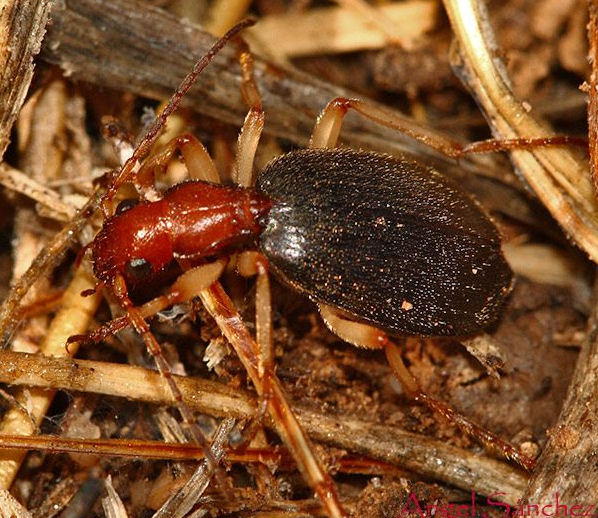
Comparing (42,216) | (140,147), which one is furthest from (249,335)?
(42,216)

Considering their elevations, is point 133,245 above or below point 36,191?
below

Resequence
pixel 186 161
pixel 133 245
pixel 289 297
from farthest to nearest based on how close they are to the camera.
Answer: pixel 289 297
pixel 186 161
pixel 133 245

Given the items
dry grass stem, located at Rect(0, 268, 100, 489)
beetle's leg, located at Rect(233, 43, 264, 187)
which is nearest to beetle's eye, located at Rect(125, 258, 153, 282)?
dry grass stem, located at Rect(0, 268, 100, 489)

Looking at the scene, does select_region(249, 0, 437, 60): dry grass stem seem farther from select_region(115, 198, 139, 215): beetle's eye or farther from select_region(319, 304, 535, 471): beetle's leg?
select_region(319, 304, 535, 471): beetle's leg

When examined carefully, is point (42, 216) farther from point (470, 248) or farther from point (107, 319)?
point (470, 248)

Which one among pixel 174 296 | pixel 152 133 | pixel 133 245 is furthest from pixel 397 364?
pixel 152 133

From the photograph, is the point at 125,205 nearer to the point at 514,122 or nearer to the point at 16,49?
the point at 16,49

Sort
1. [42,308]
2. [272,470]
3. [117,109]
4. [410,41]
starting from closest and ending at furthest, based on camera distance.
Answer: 1. [272,470]
2. [42,308]
3. [117,109]
4. [410,41]
